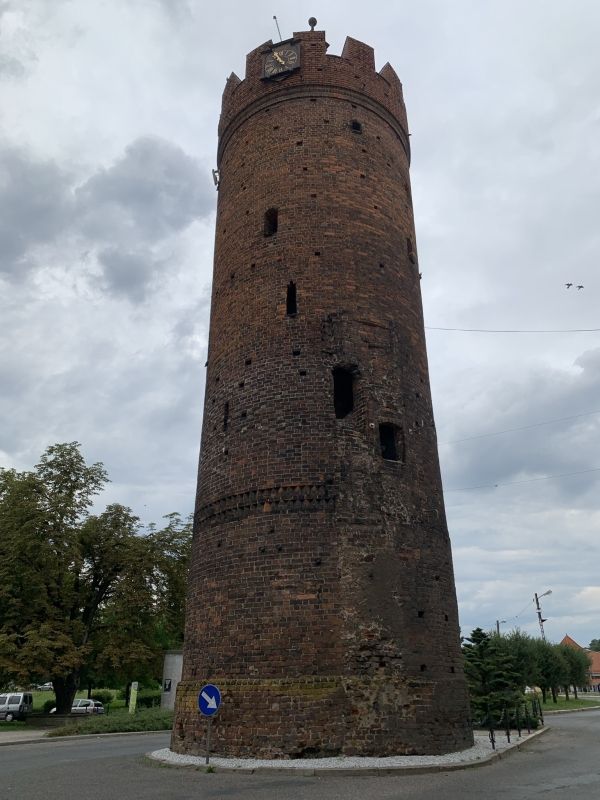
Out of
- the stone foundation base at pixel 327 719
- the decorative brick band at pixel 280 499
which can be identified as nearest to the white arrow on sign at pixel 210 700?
the stone foundation base at pixel 327 719

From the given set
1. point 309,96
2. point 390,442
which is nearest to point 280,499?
point 390,442

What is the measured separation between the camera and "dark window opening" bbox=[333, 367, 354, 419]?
14141 mm

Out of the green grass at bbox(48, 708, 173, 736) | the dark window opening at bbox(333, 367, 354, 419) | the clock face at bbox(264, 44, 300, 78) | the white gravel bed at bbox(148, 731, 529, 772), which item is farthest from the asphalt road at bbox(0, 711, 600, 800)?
the clock face at bbox(264, 44, 300, 78)

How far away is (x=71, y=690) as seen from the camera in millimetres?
26219

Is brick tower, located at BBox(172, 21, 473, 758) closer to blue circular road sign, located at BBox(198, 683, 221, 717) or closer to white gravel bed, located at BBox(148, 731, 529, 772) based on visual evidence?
white gravel bed, located at BBox(148, 731, 529, 772)

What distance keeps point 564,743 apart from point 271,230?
14.3m

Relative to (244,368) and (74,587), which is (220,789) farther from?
(74,587)

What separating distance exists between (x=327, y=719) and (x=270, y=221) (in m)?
10.9

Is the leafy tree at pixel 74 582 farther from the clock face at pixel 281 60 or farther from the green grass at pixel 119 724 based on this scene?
the clock face at pixel 281 60

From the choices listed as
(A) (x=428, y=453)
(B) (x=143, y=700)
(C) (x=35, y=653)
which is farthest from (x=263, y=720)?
(B) (x=143, y=700)

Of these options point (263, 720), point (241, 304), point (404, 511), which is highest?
point (241, 304)

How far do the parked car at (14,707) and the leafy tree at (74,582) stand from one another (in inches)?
167

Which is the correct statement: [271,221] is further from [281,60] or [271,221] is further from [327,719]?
[327,719]

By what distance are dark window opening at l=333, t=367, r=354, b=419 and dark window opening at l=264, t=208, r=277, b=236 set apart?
401 cm
